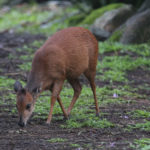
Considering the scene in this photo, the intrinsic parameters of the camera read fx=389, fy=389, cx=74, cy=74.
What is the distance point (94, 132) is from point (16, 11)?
20380 mm

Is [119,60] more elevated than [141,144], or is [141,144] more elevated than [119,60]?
[141,144]

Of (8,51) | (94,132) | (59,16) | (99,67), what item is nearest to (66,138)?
(94,132)

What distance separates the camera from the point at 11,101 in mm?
7797

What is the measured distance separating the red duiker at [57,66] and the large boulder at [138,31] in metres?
5.70

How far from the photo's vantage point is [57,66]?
6.57m

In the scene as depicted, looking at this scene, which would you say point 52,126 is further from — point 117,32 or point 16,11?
point 16,11

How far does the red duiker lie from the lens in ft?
19.9

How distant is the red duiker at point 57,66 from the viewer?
6.07m

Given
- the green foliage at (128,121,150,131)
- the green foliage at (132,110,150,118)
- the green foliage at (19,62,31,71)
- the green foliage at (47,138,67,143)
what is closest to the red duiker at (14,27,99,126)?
the green foliage at (132,110,150,118)

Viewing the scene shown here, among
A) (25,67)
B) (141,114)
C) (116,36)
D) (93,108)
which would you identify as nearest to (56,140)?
(141,114)

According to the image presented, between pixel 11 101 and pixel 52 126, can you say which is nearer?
pixel 52 126

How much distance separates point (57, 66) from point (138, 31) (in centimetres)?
695

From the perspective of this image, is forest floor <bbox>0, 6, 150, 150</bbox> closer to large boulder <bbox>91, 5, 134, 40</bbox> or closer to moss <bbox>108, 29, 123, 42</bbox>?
moss <bbox>108, 29, 123, 42</bbox>

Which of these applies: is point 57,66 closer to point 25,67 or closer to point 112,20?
point 25,67
